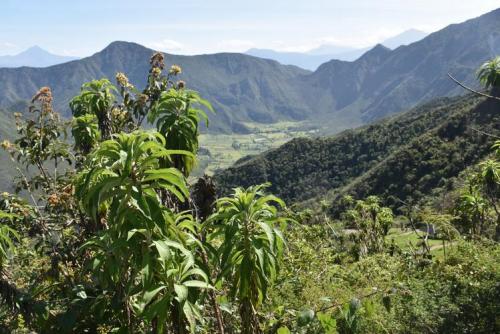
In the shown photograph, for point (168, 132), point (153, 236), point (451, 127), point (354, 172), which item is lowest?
point (354, 172)

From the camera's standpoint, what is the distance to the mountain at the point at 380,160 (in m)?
84.9

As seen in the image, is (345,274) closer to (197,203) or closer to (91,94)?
(197,203)

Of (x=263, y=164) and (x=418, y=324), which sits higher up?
(x=418, y=324)

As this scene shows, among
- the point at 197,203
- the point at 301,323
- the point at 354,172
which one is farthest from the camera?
the point at 354,172

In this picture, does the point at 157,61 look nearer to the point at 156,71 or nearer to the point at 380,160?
the point at 156,71

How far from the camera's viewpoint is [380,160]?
124875mm

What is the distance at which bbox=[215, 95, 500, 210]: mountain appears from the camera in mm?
84875

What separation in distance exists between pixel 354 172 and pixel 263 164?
27.0 metres

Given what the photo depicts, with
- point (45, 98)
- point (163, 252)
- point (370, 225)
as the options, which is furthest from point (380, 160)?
point (163, 252)

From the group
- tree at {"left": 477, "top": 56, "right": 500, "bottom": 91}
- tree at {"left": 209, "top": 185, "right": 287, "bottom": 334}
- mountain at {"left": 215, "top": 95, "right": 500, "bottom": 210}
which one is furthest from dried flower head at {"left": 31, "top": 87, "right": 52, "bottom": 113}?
mountain at {"left": 215, "top": 95, "right": 500, "bottom": 210}

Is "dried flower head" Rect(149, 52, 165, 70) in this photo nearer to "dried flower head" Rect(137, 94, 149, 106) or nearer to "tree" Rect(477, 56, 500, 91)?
"dried flower head" Rect(137, 94, 149, 106)

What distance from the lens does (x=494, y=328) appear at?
8.64m

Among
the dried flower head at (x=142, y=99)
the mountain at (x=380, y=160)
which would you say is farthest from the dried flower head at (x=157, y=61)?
the mountain at (x=380, y=160)

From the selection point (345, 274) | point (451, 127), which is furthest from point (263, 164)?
point (345, 274)
